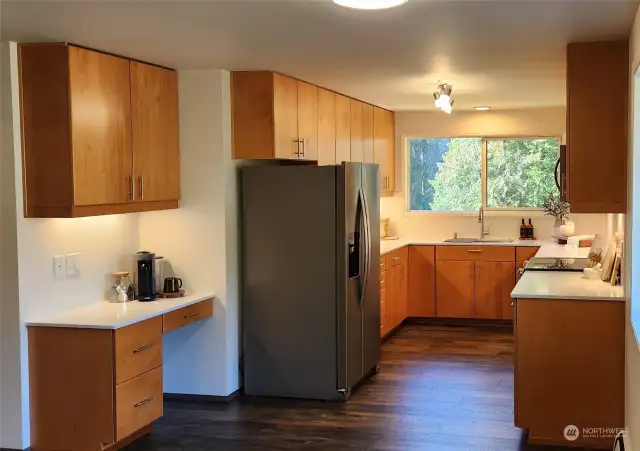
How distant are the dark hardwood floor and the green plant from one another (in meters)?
2.23

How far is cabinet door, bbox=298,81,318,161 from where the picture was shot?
5.46m

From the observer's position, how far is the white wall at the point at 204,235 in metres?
5.01

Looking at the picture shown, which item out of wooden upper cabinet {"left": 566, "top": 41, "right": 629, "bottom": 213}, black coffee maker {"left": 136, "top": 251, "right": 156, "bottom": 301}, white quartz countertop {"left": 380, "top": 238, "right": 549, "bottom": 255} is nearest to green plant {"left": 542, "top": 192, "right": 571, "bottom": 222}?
white quartz countertop {"left": 380, "top": 238, "right": 549, "bottom": 255}

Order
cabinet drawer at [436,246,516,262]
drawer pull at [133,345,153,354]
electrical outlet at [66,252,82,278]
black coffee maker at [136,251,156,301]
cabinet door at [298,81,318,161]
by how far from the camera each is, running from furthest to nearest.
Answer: cabinet drawer at [436,246,516,262], cabinet door at [298,81,318,161], black coffee maker at [136,251,156,301], electrical outlet at [66,252,82,278], drawer pull at [133,345,153,354]

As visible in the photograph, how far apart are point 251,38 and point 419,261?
4532 mm

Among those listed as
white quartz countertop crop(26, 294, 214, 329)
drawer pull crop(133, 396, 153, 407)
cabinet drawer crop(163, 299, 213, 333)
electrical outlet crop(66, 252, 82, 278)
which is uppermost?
electrical outlet crop(66, 252, 82, 278)

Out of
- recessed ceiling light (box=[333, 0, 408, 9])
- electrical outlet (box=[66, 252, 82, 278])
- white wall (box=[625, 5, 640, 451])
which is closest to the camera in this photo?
recessed ceiling light (box=[333, 0, 408, 9])

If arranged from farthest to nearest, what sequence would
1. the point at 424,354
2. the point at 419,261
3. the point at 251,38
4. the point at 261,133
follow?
the point at 419,261 → the point at 424,354 → the point at 261,133 → the point at 251,38

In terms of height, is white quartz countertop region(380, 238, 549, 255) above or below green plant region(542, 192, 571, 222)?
below

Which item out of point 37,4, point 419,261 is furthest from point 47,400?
point 419,261

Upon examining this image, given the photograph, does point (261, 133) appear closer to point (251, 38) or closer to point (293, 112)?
point (293, 112)

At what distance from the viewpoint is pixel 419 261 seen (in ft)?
26.1

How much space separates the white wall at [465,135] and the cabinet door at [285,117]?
3183 millimetres

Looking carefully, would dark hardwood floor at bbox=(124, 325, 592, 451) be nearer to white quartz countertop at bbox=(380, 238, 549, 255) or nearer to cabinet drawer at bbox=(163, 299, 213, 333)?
cabinet drawer at bbox=(163, 299, 213, 333)
